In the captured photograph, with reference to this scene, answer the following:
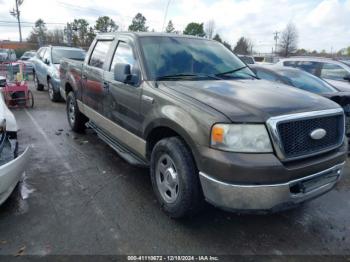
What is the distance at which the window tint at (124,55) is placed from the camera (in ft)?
12.9

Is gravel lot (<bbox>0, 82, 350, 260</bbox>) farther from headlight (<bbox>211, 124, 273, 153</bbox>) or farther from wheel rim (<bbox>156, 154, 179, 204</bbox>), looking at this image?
headlight (<bbox>211, 124, 273, 153</bbox>)

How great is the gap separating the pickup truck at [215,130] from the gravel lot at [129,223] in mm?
323

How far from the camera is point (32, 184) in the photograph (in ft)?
13.1

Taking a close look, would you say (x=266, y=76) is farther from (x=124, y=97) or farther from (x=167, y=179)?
(x=167, y=179)

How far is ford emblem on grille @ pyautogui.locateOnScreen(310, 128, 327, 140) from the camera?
2.72 meters

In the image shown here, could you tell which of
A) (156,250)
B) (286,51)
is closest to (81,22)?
(286,51)

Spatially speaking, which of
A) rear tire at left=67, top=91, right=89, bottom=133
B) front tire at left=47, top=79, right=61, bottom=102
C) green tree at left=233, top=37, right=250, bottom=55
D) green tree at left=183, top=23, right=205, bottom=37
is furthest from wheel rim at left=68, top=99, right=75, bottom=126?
green tree at left=233, top=37, right=250, bottom=55

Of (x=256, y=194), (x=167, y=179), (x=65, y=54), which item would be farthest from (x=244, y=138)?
(x=65, y=54)

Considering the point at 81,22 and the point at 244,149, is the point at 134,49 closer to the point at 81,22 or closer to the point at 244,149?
the point at 244,149

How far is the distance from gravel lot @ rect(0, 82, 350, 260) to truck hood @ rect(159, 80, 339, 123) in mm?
1267

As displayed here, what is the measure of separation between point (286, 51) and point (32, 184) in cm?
5672

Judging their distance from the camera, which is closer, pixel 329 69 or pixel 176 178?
pixel 176 178

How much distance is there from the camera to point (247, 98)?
2.89m

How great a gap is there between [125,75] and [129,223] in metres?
1.66
